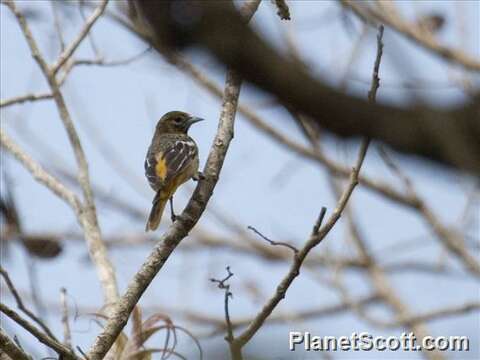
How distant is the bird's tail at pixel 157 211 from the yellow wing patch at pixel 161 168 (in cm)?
11

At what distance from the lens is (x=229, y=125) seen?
14.5ft

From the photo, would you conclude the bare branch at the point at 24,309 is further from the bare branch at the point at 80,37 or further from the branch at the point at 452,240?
the branch at the point at 452,240

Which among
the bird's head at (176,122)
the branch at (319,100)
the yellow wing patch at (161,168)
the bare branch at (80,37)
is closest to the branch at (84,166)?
the bare branch at (80,37)

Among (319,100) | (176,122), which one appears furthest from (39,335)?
(176,122)

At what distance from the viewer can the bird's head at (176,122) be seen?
304 inches

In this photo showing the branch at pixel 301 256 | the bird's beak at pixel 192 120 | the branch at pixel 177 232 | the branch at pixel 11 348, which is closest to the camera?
the branch at pixel 11 348

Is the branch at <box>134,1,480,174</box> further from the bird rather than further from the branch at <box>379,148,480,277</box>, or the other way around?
the branch at <box>379,148,480,277</box>

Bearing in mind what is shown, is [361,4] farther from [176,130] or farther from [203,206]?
[203,206]

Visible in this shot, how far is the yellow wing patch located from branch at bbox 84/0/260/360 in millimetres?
1415

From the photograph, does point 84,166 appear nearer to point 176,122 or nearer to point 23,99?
point 23,99

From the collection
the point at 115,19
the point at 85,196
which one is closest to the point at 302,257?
the point at 85,196

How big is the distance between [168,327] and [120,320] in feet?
1.18

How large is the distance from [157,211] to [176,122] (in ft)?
6.90

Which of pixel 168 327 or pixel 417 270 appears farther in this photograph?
pixel 417 270
